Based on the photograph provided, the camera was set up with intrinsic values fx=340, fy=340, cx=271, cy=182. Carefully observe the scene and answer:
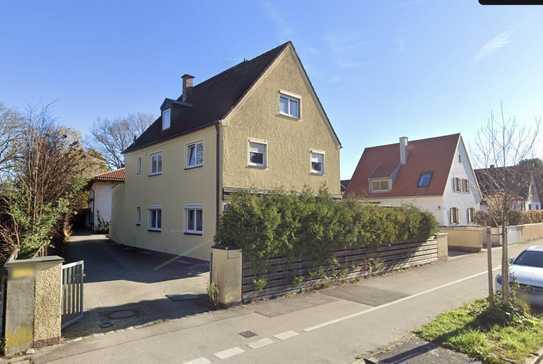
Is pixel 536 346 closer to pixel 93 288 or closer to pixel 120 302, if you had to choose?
pixel 120 302

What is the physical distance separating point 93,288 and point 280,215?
6376 mm

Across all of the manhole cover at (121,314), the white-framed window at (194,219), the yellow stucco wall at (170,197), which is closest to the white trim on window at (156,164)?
the yellow stucco wall at (170,197)

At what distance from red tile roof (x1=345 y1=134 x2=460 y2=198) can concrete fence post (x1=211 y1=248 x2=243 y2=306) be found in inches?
932

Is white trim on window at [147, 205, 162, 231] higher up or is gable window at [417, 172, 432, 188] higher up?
gable window at [417, 172, 432, 188]

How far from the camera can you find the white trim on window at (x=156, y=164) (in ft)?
65.8

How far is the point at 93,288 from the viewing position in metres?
10.5

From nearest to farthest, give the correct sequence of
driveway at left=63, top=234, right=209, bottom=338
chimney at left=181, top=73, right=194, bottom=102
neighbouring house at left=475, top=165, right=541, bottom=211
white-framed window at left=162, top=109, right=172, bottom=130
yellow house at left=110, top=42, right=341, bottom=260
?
1. neighbouring house at left=475, top=165, right=541, bottom=211
2. driveway at left=63, top=234, right=209, bottom=338
3. yellow house at left=110, top=42, right=341, bottom=260
4. white-framed window at left=162, top=109, right=172, bottom=130
5. chimney at left=181, top=73, right=194, bottom=102

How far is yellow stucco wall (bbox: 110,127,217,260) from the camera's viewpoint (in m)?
15.8

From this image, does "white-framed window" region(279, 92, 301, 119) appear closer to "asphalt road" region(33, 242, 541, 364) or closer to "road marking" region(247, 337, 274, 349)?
"asphalt road" region(33, 242, 541, 364)

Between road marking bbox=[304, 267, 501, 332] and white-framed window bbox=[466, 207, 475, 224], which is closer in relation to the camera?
road marking bbox=[304, 267, 501, 332]

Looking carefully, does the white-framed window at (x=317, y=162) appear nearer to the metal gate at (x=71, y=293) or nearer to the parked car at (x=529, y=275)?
the parked car at (x=529, y=275)

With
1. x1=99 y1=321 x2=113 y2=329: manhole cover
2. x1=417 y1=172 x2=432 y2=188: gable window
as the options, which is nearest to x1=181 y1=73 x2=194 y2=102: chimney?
x1=99 y1=321 x2=113 y2=329: manhole cover

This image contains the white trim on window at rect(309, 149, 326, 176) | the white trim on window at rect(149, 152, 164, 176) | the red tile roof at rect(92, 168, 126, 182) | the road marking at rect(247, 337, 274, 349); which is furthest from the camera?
the red tile roof at rect(92, 168, 126, 182)

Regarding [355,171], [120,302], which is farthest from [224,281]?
[355,171]
